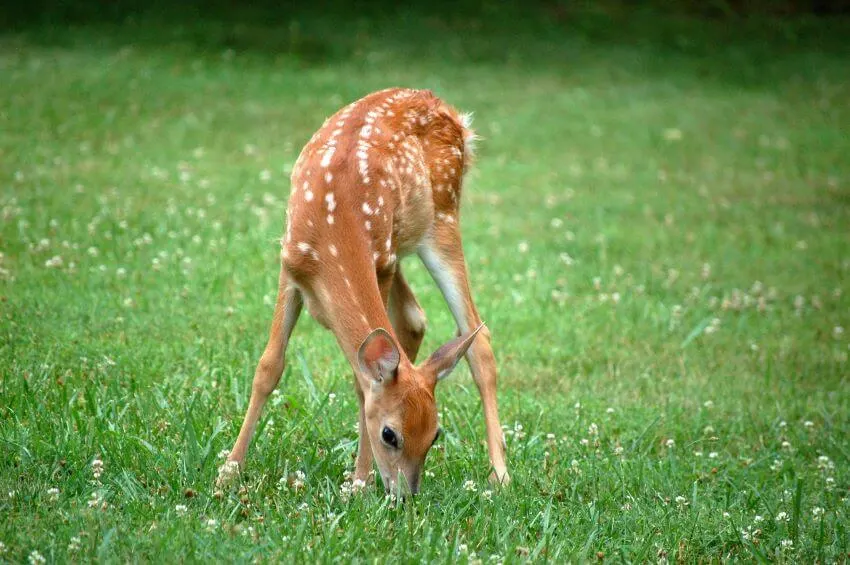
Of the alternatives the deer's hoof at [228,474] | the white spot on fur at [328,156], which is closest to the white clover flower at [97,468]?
the deer's hoof at [228,474]

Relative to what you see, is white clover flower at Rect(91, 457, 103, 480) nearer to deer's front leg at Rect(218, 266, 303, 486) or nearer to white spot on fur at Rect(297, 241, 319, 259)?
deer's front leg at Rect(218, 266, 303, 486)

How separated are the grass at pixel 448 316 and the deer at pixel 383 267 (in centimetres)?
22

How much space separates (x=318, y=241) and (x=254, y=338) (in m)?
1.90

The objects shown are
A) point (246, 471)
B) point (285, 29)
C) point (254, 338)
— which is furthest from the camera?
point (285, 29)

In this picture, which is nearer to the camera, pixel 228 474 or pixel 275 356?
pixel 228 474

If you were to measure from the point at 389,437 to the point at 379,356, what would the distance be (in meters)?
0.31

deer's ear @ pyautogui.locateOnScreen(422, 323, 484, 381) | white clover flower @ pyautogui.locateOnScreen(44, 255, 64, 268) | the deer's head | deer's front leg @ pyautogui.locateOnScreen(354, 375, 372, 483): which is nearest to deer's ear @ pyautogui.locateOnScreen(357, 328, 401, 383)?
the deer's head

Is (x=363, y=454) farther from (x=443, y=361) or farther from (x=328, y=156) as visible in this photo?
(x=328, y=156)

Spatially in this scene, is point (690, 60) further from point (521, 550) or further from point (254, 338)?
point (521, 550)

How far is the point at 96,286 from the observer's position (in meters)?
7.50

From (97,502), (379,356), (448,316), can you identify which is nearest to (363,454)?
(379,356)

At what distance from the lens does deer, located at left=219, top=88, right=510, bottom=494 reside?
4676 mm

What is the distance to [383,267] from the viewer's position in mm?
5309

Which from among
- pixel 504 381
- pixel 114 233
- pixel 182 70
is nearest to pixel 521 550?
pixel 504 381
